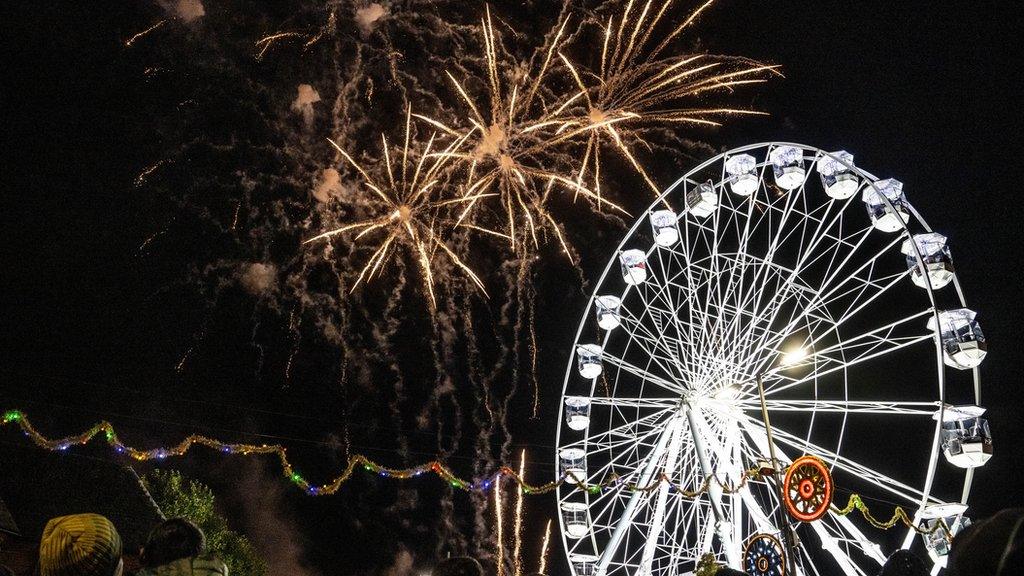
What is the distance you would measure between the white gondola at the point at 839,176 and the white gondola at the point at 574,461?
7294 mm

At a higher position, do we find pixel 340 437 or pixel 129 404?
pixel 340 437

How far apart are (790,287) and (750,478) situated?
3690mm

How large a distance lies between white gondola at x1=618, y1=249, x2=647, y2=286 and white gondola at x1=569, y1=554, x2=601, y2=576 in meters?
5.87

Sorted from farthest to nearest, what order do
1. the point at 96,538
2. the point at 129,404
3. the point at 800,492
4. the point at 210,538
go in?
1. the point at 129,404
2. the point at 210,538
3. the point at 800,492
4. the point at 96,538

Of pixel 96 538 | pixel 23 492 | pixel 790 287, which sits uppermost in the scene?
pixel 790 287

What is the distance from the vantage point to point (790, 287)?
14.2 metres

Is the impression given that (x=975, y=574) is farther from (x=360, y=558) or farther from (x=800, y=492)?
(x=360, y=558)

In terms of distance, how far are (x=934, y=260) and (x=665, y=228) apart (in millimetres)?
4959

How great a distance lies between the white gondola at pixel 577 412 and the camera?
15.9 metres

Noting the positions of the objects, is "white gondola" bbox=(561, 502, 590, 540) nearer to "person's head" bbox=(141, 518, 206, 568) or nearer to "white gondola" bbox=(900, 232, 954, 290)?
"white gondola" bbox=(900, 232, 954, 290)

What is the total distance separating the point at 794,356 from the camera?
13.4 metres

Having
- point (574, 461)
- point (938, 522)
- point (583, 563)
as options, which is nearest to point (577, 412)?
point (574, 461)

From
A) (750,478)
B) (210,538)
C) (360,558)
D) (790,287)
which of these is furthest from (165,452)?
(360,558)

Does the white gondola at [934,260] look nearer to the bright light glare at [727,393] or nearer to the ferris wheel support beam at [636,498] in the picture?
the bright light glare at [727,393]
